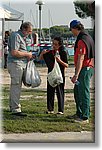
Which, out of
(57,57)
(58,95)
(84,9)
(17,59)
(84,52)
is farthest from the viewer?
(58,95)

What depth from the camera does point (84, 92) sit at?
5.31 meters

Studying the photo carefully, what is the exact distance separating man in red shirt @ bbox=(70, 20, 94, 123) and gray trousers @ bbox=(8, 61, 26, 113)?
27.0 inches

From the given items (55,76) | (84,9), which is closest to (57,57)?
(55,76)

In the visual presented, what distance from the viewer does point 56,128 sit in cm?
514

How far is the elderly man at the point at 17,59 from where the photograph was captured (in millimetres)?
5348

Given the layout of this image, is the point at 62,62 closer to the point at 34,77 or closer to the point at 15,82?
the point at 34,77

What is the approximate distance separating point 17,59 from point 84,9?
3.59ft

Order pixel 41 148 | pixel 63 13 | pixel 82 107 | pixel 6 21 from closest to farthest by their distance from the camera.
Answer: pixel 41 148 → pixel 63 13 → pixel 82 107 → pixel 6 21

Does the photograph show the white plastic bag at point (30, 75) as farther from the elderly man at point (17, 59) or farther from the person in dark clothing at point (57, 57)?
the person in dark clothing at point (57, 57)

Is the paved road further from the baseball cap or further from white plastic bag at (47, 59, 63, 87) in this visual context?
the baseball cap

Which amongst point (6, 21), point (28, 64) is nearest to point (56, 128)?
point (28, 64)

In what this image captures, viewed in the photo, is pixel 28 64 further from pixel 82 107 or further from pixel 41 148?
pixel 41 148

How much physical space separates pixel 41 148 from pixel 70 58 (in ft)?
5.88

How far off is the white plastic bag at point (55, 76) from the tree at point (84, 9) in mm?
784
